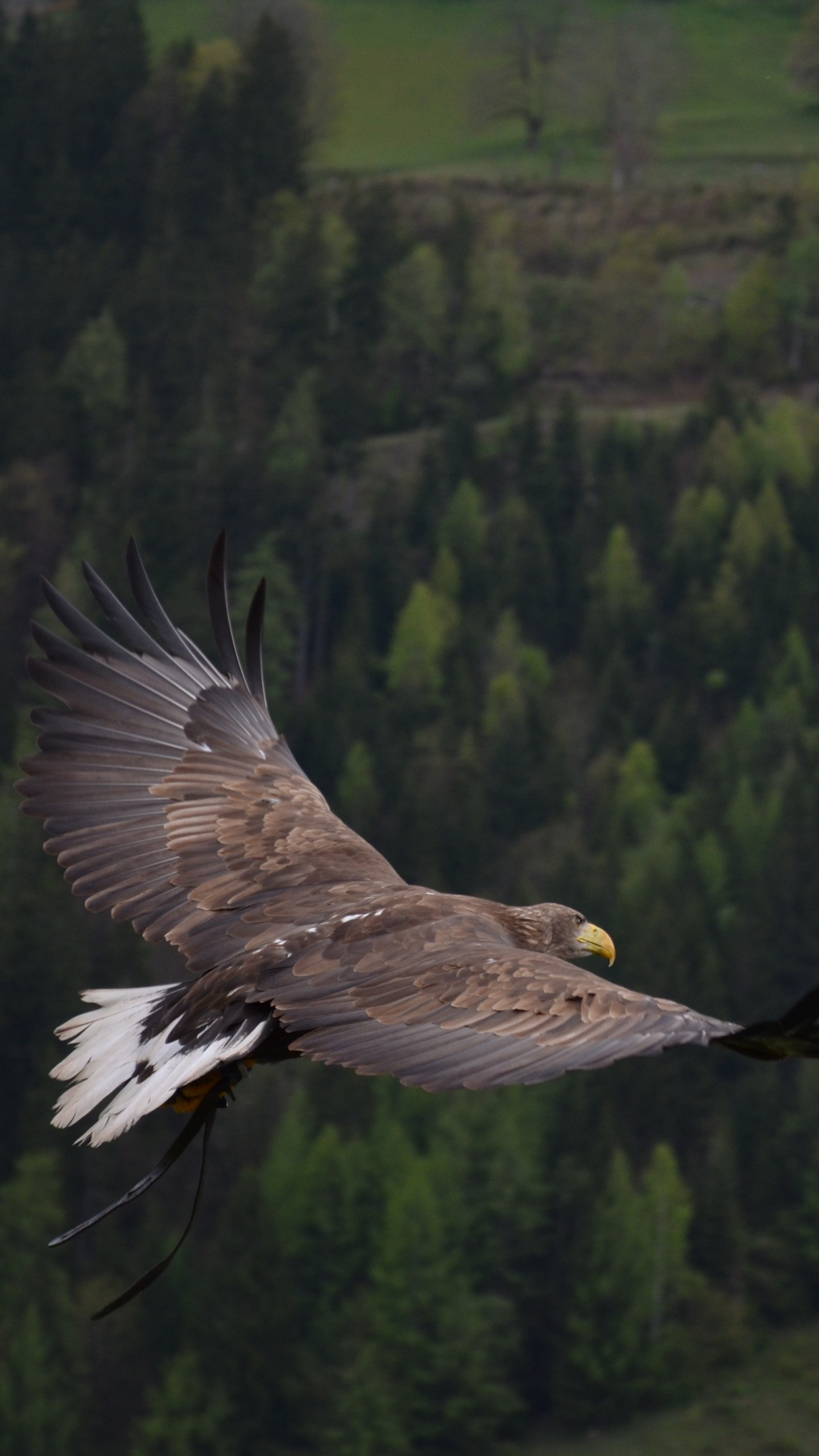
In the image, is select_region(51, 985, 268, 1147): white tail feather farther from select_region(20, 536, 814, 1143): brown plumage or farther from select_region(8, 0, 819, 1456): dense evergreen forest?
select_region(8, 0, 819, 1456): dense evergreen forest

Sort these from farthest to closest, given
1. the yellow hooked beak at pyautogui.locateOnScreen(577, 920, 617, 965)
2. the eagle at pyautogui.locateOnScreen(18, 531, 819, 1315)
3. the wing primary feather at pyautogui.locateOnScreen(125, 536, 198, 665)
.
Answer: the wing primary feather at pyautogui.locateOnScreen(125, 536, 198, 665) < the yellow hooked beak at pyautogui.locateOnScreen(577, 920, 617, 965) < the eagle at pyautogui.locateOnScreen(18, 531, 819, 1315)

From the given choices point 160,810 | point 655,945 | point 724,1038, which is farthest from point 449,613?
point 724,1038

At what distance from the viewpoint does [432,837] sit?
5216 centimetres

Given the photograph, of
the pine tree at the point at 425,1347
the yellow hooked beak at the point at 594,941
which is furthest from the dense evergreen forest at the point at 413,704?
the yellow hooked beak at the point at 594,941

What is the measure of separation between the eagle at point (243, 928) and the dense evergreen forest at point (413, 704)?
120 feet

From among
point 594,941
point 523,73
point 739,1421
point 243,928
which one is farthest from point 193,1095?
point 523,73

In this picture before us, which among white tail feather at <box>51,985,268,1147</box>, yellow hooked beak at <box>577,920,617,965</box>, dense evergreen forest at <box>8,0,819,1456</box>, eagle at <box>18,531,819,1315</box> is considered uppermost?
eagle at <box>18,531,819,1315</box>

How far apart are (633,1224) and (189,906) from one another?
38.8 meters

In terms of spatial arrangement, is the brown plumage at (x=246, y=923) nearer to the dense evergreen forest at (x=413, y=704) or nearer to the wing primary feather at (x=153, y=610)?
the wing primary feather at (x=153, y=610)

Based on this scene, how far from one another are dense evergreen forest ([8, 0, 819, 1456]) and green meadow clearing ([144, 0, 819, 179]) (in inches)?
64.2

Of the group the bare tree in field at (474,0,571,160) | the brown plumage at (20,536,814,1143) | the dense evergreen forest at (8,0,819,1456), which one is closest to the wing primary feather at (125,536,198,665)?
the brown plumage at (20,536,814,1143)

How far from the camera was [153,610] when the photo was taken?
1009 centimetres

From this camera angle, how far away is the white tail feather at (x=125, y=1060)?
691cm

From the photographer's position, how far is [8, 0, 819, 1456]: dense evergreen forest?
147 feet
